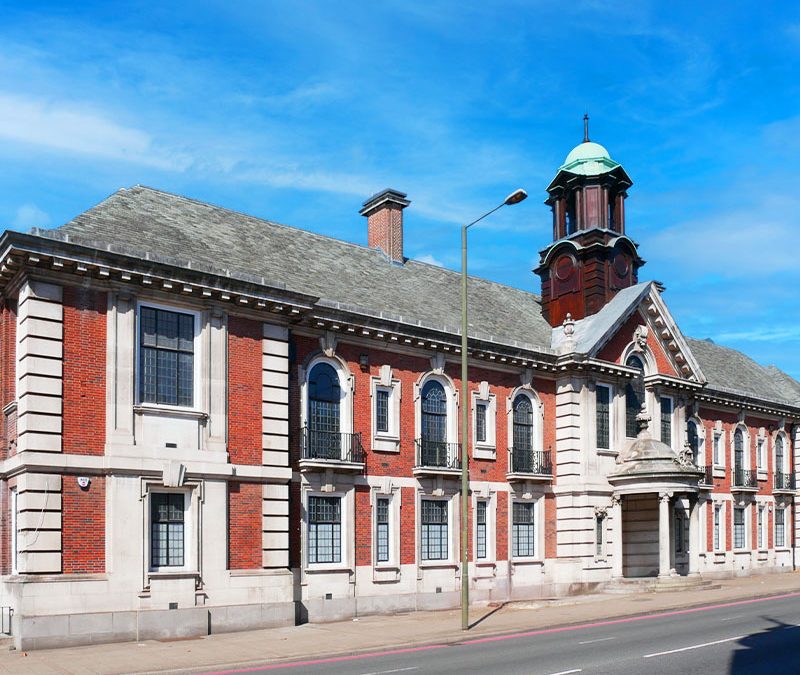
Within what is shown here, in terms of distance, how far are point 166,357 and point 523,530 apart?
14.9 meters

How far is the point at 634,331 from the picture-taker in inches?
1425

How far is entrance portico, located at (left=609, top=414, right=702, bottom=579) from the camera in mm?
33344

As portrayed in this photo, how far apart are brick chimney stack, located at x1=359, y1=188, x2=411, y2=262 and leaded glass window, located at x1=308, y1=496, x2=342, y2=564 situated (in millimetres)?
11331

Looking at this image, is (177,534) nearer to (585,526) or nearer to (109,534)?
(109,534)

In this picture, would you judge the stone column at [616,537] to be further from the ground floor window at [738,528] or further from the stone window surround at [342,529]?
the stone window surround at [342,529]

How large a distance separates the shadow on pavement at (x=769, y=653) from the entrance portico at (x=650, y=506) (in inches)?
475

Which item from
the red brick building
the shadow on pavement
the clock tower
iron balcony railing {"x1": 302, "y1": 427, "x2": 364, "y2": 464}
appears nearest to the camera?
the shadow on pavement

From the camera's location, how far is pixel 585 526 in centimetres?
3300

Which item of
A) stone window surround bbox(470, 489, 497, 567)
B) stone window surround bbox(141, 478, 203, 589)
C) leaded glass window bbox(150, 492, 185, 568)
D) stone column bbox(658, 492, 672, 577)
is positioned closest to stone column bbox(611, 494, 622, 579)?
stone column bbox(658, 492, 672, 577)

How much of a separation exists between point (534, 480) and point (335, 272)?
387 inches

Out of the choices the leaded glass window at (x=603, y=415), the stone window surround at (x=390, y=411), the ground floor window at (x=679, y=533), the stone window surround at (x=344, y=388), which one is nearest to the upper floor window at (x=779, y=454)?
the ground floor window at (x=679, y=533)

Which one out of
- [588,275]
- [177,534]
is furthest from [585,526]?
[177,534]

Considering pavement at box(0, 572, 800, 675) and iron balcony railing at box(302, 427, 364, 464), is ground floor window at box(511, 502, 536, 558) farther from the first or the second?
iron balcony railing at box(302, 427, 364, 464)

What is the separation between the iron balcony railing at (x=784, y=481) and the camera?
45969 mm
